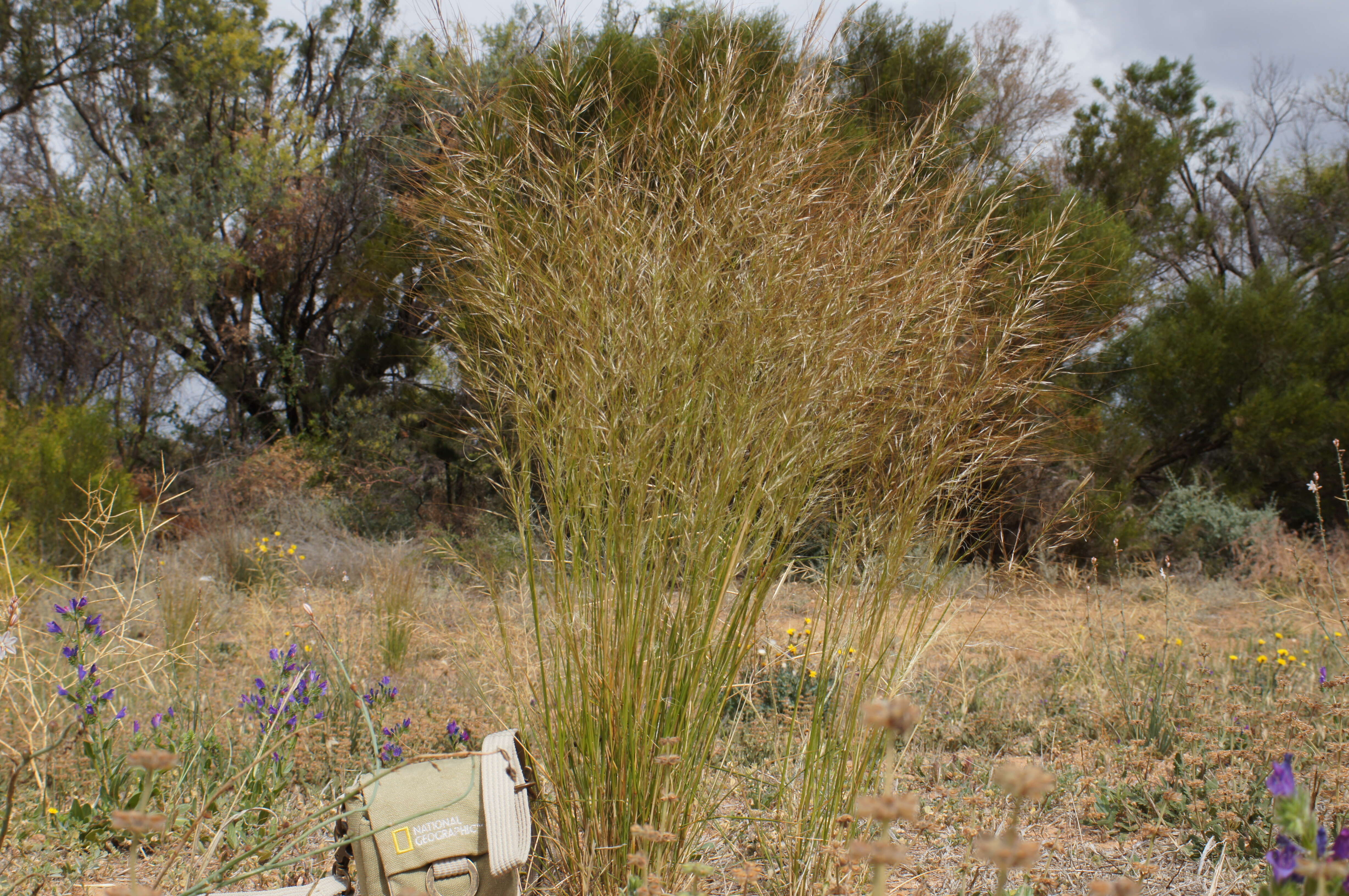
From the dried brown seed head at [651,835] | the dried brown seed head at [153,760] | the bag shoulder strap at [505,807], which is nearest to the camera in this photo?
the dried brown seed head at [153,760]

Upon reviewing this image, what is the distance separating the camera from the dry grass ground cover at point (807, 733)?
5.53ft

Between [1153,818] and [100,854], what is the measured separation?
2.54m

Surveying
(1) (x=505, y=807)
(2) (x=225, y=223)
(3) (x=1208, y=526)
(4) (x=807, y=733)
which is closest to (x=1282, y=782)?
(1) (x=505, y=807)

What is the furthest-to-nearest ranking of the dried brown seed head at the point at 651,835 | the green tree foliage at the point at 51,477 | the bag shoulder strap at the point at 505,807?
1. the green tree foliage at the point at 51,477
2. the bag shoulder strap at the point at 505,807
3. the dried brown seed head at the point at 651,835

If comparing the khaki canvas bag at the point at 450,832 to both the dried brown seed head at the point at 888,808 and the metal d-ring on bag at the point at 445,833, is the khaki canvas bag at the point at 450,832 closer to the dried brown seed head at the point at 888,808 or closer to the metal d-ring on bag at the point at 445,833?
the metal d-ring on bag at the point at 445,833

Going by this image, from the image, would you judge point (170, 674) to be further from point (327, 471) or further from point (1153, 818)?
point (327, 471)

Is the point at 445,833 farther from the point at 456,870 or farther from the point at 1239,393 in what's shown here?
the point at 1239,393

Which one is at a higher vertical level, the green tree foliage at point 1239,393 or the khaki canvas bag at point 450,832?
the green tree foliage at point 1239,393

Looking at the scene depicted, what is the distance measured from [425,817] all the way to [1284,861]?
1.28 m

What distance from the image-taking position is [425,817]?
4.64ft

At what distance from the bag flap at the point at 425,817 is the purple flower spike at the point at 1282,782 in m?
1.17

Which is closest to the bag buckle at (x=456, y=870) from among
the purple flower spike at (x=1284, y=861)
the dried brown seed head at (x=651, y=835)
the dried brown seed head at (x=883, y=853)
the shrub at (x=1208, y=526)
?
the dried brown seed head at (x=651, y=835)

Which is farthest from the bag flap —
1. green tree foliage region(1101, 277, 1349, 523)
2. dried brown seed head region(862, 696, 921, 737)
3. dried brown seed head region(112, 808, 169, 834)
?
green tree foliage region(1101, 277, 1349, 523)

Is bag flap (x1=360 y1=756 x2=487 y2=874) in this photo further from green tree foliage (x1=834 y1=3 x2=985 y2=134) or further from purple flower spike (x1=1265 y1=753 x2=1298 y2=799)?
green tree foliage (x1=834 y1=3 x2=985 y2=134)
